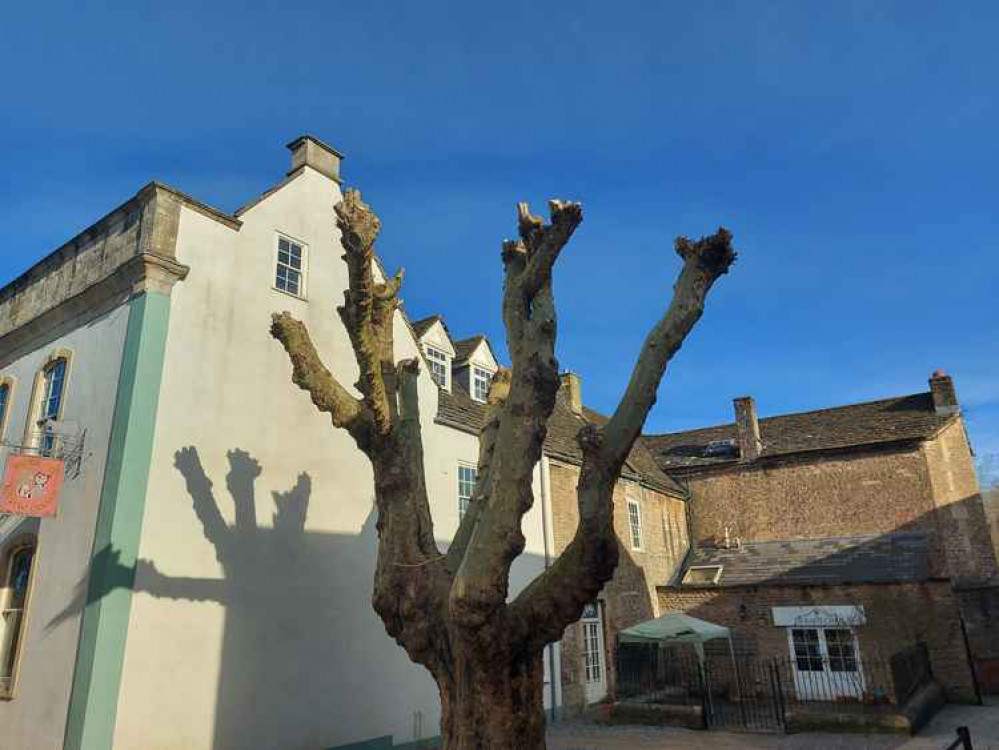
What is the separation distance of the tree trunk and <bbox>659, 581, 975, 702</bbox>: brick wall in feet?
42.2

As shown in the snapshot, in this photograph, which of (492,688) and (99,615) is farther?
(99,615)

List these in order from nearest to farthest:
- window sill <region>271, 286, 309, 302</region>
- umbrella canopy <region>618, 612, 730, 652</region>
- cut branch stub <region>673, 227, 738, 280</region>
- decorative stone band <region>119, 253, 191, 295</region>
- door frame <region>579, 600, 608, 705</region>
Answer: cut branch stub <region>673, 227, 738, 280</region>, decorative stone band <region>119, 253, 191, 295</region>, window sill <region>271, 286, 309, 302</region>, umbrella canopy <region>618, 612, 730, 652</region>, door frame <region>579, 600, 608, 705</region>

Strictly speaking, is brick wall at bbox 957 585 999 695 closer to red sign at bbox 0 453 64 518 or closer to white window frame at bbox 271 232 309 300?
white window frame at bbox 271 232 309 300

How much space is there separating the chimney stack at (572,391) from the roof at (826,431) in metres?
5.21

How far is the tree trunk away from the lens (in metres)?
7.26

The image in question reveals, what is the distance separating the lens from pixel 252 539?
11.5 m

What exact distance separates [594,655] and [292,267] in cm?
1232

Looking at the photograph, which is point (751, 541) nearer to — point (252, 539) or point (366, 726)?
point (366, 726)

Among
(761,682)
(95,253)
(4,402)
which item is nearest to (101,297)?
(95,253)

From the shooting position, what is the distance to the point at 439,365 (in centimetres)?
1805

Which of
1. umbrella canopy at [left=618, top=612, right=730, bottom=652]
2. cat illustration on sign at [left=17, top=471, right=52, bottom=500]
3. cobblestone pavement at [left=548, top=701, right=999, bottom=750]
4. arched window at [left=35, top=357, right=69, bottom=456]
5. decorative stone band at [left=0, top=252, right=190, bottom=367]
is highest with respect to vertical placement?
decorative stone band at [left=0, top=252, right=190, bottom=367]

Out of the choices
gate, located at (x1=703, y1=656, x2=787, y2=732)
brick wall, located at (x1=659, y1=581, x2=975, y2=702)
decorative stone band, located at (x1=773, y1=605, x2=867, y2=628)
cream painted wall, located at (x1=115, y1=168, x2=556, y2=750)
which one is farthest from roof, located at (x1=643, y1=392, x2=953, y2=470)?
cream painted wall, located at (x1=115, y1=168, x2=556, y2=750)

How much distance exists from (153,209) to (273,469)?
15.8 ft

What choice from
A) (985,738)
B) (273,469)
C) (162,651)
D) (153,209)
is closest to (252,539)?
(273,469)
